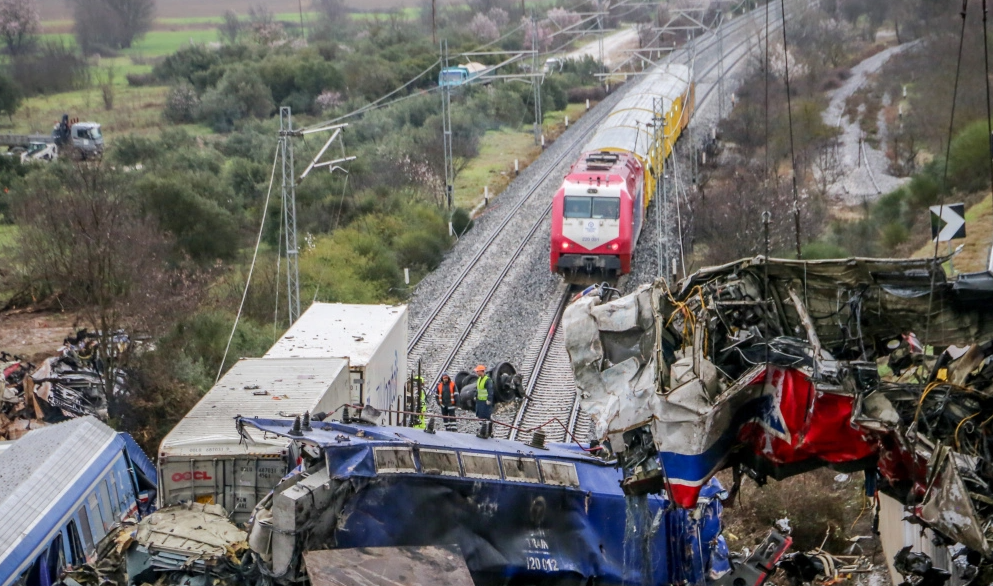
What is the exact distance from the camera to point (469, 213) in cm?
3528

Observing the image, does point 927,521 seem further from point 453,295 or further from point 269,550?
point 453,295

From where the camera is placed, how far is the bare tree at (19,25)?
6090cm

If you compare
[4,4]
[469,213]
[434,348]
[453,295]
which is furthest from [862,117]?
[4,4]

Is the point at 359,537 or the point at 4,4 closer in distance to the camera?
the point at 359,537

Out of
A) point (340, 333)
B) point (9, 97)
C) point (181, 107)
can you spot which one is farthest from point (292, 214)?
point (9, 97)

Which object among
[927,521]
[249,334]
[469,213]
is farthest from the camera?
[469,213]

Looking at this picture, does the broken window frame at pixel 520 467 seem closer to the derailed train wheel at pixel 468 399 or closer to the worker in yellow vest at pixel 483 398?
the worker in yellow vest at pixel 483 398

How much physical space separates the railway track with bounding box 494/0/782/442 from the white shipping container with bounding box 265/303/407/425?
2.15 m

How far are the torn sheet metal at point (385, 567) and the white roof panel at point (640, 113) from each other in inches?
787

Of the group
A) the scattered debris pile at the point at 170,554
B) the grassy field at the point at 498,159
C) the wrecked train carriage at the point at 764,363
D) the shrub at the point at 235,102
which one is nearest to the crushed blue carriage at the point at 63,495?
the scattered debris pile at the point at 170,554

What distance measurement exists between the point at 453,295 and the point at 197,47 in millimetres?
49001

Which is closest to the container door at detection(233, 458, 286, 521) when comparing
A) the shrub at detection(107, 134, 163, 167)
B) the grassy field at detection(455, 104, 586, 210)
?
the grassy field at detection(455, 104, 586, 210)

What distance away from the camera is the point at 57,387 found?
64.0ft

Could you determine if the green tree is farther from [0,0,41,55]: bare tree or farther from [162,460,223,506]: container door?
[162,460,223,506]: container door
